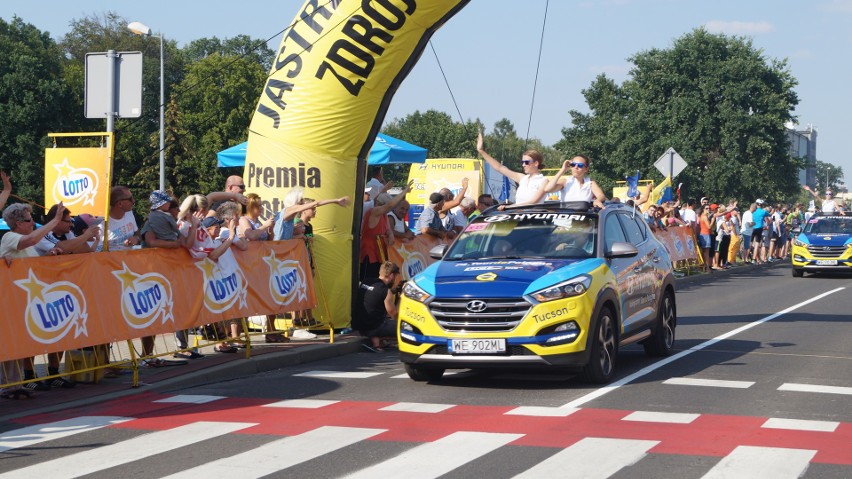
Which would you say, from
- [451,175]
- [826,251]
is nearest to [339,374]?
[826,251]

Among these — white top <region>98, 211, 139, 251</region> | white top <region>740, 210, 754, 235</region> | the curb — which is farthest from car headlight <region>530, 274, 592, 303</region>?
white top <region>740, 210, 754, 235</region>

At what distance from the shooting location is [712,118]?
69.9 meters

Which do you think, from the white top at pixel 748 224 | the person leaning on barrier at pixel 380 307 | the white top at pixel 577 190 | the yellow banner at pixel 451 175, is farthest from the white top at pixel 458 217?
the white top at pixel 748 224

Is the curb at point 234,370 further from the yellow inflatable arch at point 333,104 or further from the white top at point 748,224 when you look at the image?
the white top at point 748,224

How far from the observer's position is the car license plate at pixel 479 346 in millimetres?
10617

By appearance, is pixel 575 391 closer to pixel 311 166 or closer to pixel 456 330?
pixel 456 330

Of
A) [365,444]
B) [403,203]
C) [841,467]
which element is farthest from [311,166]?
[841,467]

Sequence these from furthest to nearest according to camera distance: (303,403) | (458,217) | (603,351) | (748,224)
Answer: (748,224), (458,217), (603,351), (303,403)

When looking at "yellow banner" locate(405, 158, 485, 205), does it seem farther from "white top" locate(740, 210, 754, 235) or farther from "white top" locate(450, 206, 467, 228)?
"white top" locate(450, 206, 467, 228)

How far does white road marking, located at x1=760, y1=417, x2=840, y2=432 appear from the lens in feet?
28.8

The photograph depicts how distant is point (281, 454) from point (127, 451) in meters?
1.13

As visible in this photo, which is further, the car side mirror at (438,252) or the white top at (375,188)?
the white top at (375,188)

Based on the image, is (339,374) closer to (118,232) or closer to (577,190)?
(118,232)

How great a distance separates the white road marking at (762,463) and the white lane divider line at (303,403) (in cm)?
377
